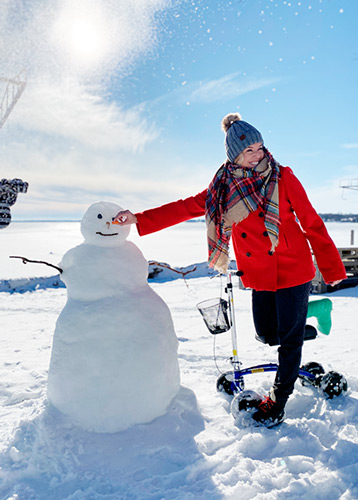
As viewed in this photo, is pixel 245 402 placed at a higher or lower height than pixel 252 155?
lower

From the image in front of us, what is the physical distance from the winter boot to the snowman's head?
53.2 inches

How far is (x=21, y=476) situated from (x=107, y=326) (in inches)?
31.9

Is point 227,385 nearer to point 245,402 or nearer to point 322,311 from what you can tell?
point 245,402

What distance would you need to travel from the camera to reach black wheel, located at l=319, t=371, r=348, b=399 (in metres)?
2.23

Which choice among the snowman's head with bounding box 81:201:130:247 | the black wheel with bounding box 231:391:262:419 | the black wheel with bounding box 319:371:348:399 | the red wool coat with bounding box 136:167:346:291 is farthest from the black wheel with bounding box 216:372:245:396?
the snowman's head with bounding box 81:201:130:247

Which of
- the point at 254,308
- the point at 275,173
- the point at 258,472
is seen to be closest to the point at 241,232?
the point at 275,173

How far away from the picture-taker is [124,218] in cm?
197

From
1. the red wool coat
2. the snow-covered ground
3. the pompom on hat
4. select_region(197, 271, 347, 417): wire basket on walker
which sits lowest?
the snow-covered ground

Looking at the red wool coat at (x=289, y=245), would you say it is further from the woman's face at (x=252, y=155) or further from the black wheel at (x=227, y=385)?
the black wheel at (x=227, y=385)

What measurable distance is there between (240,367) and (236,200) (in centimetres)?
121

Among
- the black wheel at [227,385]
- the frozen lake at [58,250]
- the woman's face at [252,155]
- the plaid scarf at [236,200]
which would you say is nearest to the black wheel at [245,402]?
the black wheel at [227,385]

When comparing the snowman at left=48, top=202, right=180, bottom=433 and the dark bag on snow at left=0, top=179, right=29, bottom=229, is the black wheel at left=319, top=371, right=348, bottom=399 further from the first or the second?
the dark bag on snow at left=0, top=179, right=29, bottom=229

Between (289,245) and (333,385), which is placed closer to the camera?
(289,245)

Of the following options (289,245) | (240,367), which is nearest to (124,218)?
(289,245)
